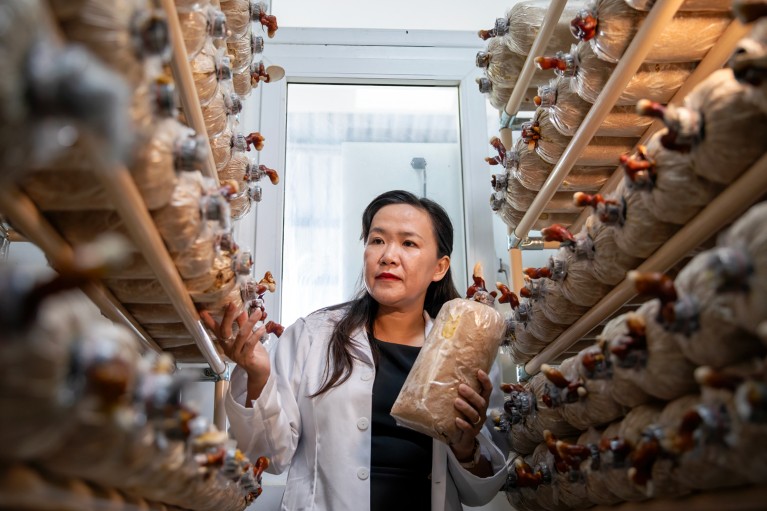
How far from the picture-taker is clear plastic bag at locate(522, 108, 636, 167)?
6.28 ft

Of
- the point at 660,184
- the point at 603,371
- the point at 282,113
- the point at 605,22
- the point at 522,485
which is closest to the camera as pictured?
the point at 660,184

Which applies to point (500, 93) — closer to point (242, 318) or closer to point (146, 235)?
point (242, 318)

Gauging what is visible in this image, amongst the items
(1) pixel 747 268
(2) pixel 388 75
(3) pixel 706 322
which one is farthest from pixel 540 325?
(2) pixel 388 75

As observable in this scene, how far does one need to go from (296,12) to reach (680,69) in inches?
81.7

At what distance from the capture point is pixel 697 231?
1.23 m

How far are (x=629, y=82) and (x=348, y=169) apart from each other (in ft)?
5.50

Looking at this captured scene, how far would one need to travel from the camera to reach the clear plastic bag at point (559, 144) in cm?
192

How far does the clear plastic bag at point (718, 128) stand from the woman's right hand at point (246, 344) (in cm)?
99

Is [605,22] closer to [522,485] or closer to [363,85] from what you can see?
[522,485]

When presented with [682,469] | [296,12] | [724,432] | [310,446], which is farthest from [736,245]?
[296,12]

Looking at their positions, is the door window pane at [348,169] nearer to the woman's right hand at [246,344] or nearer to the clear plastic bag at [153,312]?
the woman's right hand at [246,344]

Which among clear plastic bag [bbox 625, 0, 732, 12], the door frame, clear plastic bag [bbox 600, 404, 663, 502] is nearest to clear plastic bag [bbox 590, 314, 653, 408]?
clear plastic bag [bbox 600, 404, 663, 502]

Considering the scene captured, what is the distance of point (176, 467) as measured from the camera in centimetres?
110

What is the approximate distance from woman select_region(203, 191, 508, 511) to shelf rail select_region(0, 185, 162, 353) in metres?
0.30
